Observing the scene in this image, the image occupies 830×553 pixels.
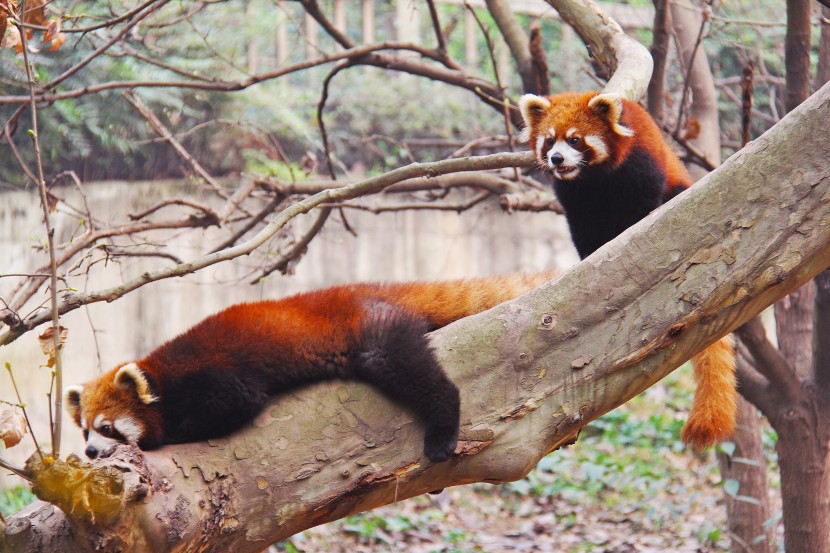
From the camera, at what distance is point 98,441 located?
3014 millimetres

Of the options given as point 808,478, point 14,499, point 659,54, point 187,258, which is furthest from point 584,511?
point 14,499

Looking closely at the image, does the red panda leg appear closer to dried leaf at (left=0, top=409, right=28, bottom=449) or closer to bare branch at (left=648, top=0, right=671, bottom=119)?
dried leaf at (left=0, top=409, right=28, bottom=449)

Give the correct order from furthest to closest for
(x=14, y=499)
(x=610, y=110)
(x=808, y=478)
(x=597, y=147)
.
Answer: (x=14, y=499) → (x=808, y=478) → (x=597, y=147) → (x=610, y=110)

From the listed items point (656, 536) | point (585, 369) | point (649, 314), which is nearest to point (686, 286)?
point (649, 314)

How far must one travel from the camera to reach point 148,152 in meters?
8.44

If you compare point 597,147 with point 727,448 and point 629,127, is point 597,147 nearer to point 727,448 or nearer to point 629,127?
point 629,127

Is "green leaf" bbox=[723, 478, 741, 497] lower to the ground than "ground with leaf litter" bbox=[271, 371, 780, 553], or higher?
higher

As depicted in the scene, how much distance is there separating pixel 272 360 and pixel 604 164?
176 centimetres

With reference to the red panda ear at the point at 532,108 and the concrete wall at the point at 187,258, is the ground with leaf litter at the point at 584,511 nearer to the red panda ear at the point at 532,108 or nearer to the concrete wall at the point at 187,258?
the concrete wall at the point at 187,258

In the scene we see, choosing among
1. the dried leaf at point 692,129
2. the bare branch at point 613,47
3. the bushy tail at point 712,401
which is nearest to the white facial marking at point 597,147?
the bare branch at point 613,47

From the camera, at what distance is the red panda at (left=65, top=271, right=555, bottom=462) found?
8.71 ft

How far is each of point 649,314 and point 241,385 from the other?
1.36 meters

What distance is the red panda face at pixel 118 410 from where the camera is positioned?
2.95 meters

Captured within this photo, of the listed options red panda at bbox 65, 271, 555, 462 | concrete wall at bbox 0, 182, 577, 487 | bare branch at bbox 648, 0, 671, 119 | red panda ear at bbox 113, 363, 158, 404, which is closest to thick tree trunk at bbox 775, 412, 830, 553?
bare branch at bbox 648, 0, 671, 119
